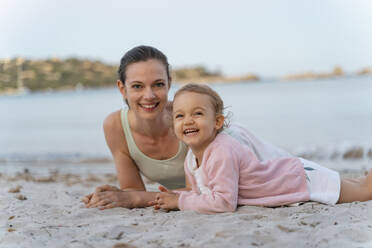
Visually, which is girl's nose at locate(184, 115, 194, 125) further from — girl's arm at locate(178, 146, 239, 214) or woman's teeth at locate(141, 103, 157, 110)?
woman's teeth at locate(141, 103, 157, 110)

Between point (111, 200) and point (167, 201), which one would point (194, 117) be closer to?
point (167, 201)

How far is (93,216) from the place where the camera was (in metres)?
3.08

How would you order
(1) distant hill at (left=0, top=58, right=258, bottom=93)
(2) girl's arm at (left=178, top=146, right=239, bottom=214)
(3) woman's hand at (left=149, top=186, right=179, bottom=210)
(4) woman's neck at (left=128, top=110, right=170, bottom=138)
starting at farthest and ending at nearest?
(1) distant hill at (left=0, top=58, right=258, bottom=93)
(4) woman's neck at (left=128, top=110, right=170, bottom=138)
(3) woman's hand at (left=149, top=186, right=179, bottom=210)
(2) girl's arm at (left=178, top=146, right=239, bottom=214)

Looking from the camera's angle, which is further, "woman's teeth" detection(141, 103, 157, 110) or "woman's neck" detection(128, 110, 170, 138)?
"woman's neck" detection(128, 110, 170, 138)

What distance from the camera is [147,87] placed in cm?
333

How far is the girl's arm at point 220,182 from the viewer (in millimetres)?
2734

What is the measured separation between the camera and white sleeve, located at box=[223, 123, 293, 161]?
3211mm

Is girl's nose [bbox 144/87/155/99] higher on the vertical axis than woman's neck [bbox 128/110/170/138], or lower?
higher

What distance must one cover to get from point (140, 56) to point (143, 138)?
0.86m

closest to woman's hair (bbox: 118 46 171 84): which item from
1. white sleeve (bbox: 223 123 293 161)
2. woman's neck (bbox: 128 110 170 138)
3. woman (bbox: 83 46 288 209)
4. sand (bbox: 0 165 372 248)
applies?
woman (bbox: 83 46 288 209)

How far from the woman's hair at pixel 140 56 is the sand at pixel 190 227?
3.99ft

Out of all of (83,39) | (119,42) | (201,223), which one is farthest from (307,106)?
(201,223)

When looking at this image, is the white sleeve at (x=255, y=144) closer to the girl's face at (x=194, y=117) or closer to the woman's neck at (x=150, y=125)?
the girl's face at (x=194, y=117)

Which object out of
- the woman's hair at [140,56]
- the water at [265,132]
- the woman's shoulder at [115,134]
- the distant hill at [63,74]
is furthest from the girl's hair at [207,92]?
the water at [265,132]
